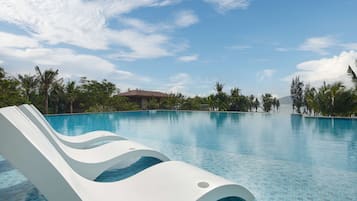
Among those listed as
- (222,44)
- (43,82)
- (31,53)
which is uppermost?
(222,44)

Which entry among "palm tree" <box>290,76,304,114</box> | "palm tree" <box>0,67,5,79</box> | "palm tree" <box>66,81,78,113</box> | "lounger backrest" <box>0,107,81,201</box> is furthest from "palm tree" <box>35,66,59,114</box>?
"palm tree" <box>290,76,304,114</box>

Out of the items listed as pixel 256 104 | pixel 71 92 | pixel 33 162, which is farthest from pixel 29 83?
pixel 33 162

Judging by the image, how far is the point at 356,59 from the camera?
576 inches

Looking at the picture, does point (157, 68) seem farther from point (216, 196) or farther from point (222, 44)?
point (216, 196)

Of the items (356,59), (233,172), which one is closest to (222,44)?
(356,59)

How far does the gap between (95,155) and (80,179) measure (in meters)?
2.04

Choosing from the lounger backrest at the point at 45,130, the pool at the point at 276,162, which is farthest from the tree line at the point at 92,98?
the lounger backrest at the point at 45,130

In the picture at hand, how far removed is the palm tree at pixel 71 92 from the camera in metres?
21.0

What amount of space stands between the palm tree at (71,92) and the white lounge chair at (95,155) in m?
17.7

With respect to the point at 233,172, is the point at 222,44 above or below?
above

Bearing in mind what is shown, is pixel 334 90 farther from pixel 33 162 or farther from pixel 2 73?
pixel 2 73

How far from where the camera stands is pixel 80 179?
2719 millimetres

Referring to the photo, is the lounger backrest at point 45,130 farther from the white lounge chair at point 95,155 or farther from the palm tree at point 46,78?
the palm tree at point 46,78

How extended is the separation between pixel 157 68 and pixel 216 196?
23.0m
